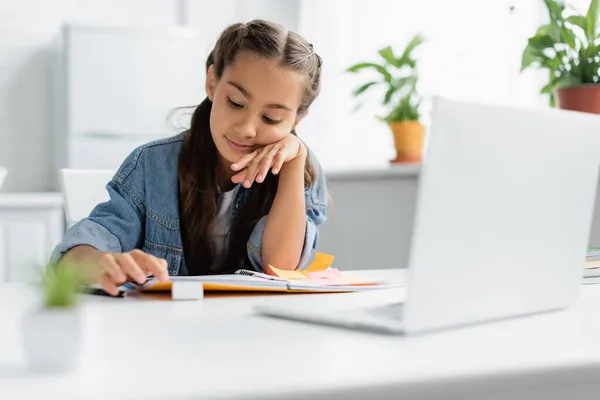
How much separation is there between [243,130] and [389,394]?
2.96 ft

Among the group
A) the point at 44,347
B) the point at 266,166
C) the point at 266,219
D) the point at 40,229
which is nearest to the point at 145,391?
the point at 44,347

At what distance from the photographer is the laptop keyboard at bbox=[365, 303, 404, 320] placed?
2.45 feet

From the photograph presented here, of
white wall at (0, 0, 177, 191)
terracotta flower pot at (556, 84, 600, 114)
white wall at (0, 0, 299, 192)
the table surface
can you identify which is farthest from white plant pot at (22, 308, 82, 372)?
white wall at (0, 0, 177, 191)

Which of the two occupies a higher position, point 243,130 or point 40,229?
point 243,130

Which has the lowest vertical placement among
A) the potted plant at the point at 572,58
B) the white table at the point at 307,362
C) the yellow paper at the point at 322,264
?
the yellow paper at the point at 322,264

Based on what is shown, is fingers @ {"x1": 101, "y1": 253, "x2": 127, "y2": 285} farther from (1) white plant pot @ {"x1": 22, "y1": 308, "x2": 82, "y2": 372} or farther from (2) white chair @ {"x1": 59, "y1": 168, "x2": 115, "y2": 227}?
(2) white chair @ {"x1": 59, "y1": 168, "x2": 115, "y2": 227}

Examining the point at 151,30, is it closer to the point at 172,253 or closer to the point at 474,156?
the point at 172,253

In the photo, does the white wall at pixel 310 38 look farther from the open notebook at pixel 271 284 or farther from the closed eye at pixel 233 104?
the open notebook at pixel 271 284

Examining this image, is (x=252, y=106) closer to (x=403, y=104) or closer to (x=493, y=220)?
(x=493, y=220)

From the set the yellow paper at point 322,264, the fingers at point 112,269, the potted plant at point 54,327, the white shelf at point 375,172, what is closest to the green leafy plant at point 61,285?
the potted plant at point 54,327

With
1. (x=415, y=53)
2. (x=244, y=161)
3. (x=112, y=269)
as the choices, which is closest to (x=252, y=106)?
(x=244, y=161)

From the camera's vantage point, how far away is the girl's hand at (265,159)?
1243 mm

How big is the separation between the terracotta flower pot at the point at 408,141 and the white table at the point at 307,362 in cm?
224

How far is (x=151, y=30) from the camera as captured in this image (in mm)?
3770
